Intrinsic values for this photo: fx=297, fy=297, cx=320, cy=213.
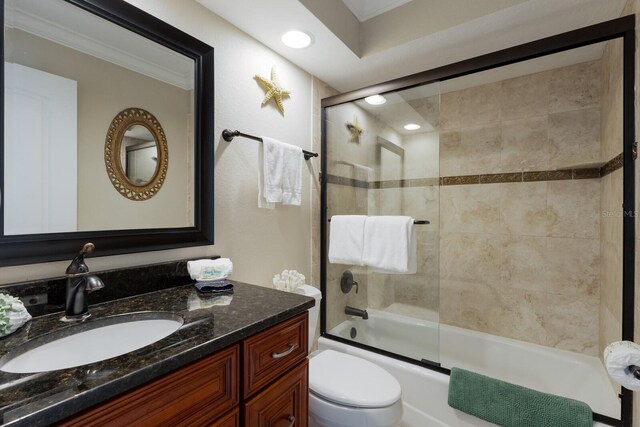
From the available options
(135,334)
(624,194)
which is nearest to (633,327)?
(624,194)

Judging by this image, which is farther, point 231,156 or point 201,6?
point 231,156

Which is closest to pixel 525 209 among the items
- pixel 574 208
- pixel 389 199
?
pixel 574 208

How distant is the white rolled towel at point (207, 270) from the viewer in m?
1.27

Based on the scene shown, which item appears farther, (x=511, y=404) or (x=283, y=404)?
(x=511, y=404)

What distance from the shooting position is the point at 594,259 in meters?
1.95

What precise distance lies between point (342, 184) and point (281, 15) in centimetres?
111

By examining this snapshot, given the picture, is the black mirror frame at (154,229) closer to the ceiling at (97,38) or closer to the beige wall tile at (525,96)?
the ceiling at (97,38)

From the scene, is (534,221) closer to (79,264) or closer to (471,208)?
(471,208)

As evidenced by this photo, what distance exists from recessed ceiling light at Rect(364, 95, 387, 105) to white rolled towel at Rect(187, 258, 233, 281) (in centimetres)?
147

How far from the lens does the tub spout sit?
2.20 m

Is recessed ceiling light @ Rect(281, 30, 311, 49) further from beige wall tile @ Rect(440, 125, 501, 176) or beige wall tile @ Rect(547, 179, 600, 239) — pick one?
beige wall tile @ Rect(547, 179, 600, 239)

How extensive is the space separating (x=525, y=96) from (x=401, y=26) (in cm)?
114

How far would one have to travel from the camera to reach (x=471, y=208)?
7.87 ft

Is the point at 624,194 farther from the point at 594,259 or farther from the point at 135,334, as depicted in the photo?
the point at 135,334
